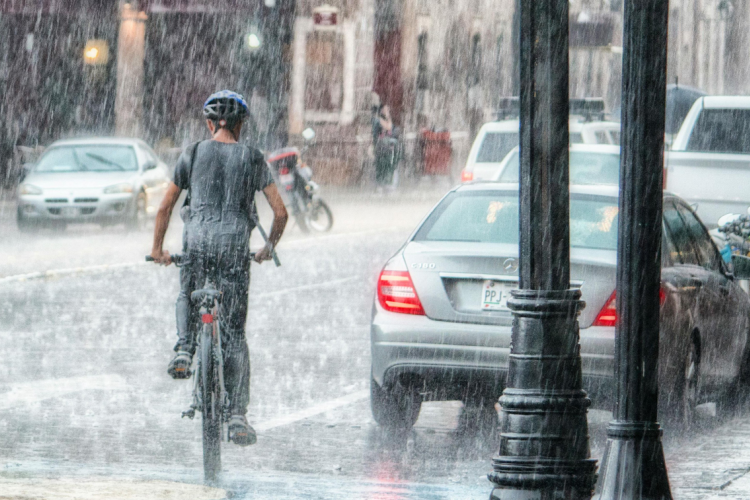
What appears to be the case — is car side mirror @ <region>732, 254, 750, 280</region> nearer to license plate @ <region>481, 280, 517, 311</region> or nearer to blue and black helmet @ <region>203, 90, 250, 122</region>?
license plate @ <region>481, 280, 517, 311</region>

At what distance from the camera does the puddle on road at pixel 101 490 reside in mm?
7000

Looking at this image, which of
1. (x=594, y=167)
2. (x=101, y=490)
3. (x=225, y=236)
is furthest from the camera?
(x=594, y=167)

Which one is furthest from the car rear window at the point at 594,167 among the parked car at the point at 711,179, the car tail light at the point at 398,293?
the car tail light at the point at 398,293

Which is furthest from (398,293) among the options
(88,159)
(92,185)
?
(88,159)

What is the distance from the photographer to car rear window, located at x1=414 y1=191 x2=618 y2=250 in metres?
9.25

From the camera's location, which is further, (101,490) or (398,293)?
(398,293)

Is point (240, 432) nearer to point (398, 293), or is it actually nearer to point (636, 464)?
point (398, 293)

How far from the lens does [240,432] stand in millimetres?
7672

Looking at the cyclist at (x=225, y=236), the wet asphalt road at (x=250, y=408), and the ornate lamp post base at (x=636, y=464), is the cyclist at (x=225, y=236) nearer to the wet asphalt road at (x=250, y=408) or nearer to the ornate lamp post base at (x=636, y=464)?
the wet asphalt road at (x=250, y=408)

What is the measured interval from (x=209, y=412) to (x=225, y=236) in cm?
85

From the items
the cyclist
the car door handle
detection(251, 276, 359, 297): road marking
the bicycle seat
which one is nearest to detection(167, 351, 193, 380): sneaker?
the cyclist

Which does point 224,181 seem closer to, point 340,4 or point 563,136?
point 563,136

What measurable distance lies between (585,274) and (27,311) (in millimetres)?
7484

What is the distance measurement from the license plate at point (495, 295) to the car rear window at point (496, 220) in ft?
1.29
